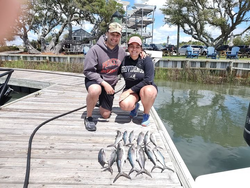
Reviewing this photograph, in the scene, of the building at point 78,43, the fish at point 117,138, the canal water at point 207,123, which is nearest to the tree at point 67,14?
the building at point 78,43

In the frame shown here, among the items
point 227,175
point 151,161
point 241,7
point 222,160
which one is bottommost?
point 222,160

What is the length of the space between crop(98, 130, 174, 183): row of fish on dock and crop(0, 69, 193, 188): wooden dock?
0.18 feet

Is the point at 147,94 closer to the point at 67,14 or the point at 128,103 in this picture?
the point at 128,103

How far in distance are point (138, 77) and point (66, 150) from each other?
1.54 m

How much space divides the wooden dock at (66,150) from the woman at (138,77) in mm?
417

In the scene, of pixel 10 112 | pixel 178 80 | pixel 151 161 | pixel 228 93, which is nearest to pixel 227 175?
pixel 151 161

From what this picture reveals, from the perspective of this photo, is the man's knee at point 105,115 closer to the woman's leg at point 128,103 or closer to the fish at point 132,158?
the woman's leg at point 128,103

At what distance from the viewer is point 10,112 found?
3674 mm

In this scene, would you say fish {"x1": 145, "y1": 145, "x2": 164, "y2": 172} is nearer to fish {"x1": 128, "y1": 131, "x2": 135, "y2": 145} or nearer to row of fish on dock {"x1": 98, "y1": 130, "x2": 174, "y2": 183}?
Answer: row of fish on dock {"x1": 98, "y1": 130, "x2": 174, "y2": 183}

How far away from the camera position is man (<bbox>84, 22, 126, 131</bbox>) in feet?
9.73

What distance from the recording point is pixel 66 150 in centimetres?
238

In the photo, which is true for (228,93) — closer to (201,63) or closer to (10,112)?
(201,63)

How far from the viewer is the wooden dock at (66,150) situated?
6.12 ft

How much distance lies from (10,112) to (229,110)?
6.82m
